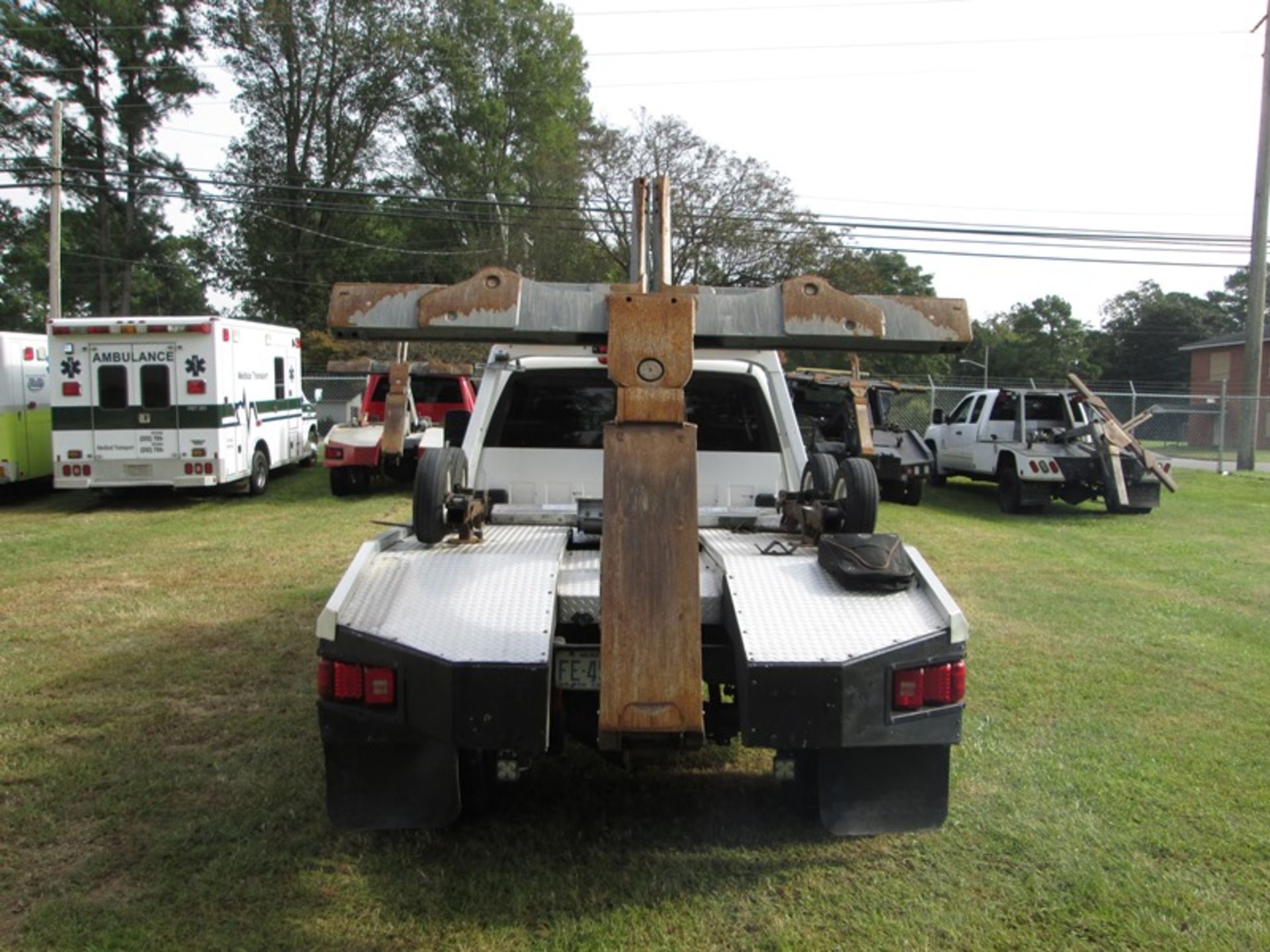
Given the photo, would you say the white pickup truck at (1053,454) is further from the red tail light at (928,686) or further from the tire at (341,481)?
the red tail light at (928,686)

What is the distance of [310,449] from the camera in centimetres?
2012

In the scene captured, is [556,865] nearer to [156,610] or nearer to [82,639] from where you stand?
[82,639]

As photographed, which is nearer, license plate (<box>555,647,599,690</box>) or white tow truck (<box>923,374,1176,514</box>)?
license plate (<box>555,647,599,690</box>)

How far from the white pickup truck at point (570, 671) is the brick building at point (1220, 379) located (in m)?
36.3

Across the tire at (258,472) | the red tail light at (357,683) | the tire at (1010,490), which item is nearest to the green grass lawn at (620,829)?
the red tail light at (357,683)

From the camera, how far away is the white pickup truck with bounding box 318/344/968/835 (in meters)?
3.21

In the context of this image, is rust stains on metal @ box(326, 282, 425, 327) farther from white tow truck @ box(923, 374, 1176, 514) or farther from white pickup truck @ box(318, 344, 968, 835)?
white tow truck @ box(923, 374, 1176, 514)

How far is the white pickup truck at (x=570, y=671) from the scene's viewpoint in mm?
3211

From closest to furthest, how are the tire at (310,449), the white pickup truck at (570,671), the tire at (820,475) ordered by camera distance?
the white pickup truck at (570,671) < the tire at (820,475) < the tire at (310,449)

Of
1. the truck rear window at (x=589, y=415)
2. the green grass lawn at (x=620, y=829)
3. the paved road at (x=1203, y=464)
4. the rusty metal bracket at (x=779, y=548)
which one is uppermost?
the truck rear window at (x=589, y=415)

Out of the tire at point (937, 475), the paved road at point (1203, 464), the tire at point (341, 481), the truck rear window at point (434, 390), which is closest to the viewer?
the tire at point (341, 481)

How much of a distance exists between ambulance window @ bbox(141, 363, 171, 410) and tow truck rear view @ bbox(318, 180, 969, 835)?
38.9 feet

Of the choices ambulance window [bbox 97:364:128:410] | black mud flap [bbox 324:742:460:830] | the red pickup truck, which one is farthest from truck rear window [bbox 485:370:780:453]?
ambulance window [bbox 97:364:128:410]

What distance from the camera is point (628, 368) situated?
3191mm
